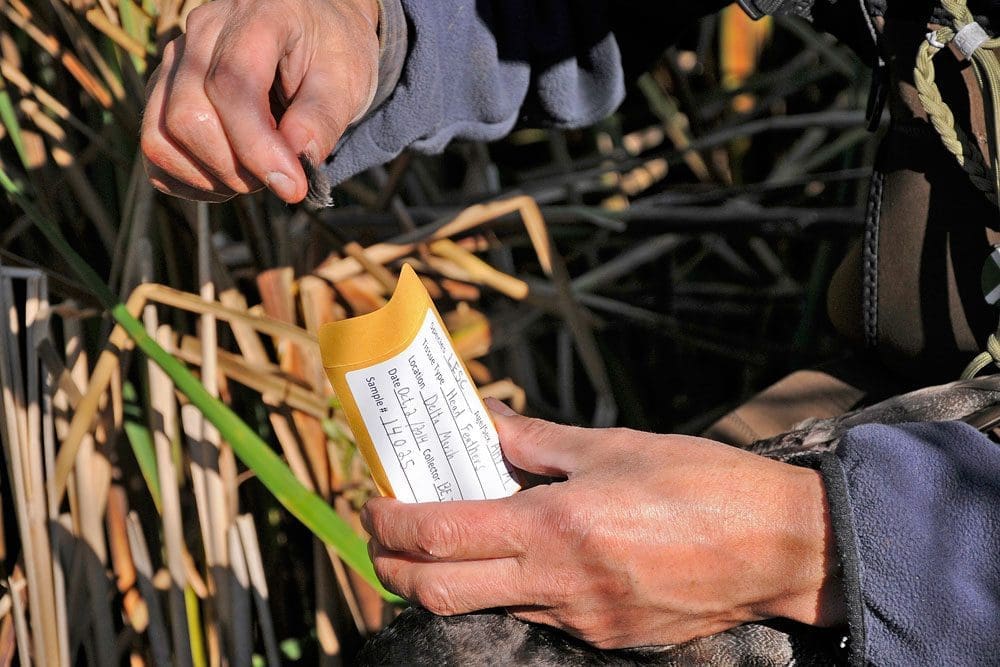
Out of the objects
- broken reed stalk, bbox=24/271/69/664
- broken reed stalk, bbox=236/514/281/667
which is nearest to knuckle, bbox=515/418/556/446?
broken reed stalk, bbox=236/514/281/667

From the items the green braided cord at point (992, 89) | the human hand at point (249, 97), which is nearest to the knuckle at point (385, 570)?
the human hand at point (249, 97)

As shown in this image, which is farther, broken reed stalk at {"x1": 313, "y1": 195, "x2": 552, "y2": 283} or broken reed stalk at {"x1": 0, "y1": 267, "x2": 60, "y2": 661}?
broken reed stalk at {"x1": 313, "y1": 195, "x2": 552, "y2": 283}

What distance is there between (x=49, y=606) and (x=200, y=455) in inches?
7.5

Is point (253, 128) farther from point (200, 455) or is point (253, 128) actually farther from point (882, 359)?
point (882, 359)

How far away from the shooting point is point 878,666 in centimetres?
51

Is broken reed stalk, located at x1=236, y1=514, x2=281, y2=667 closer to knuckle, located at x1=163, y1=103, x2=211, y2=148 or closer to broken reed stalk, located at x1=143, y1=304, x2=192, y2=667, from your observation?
broken reed stalk, located at x1=143, y1=304, x2=192, y2=667

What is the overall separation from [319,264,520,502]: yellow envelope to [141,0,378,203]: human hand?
118 mm

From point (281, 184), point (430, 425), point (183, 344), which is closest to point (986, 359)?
point (430, 425)

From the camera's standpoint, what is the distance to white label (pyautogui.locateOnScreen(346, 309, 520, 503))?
514 millimetres

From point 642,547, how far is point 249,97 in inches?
15.5

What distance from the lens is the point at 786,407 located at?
0.84 metres

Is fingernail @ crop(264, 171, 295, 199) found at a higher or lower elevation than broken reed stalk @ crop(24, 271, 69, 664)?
higher

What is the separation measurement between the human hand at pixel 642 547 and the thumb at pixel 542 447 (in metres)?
0.01

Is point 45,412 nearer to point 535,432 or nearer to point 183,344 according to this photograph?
point 183,344
